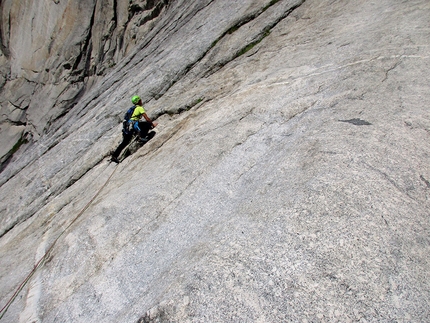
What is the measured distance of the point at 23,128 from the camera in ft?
87.7

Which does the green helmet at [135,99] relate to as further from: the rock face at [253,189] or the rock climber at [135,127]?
the rock face at [253,189]

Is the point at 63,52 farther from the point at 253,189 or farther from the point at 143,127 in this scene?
the point at 253,189

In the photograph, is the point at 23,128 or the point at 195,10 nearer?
the point at 195,10

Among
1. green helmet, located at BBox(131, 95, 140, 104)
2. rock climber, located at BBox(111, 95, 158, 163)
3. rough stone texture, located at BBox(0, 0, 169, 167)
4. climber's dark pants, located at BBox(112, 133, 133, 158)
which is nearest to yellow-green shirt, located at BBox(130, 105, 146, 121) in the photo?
rock climber, located at BBox(111, 95, 158, 163)

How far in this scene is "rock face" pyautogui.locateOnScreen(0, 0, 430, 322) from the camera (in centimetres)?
369

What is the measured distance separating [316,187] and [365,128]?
1736 millimetres

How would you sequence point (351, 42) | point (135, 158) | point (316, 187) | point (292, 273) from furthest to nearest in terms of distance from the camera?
point (135, 158) → point (351, 42) → point (316, 187) → point (292, 273)

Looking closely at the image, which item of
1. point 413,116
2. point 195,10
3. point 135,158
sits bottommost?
point 413,116

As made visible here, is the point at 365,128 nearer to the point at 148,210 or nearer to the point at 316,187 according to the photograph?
the point at 316,187

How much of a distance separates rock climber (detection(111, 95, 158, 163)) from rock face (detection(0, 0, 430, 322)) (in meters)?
0.51

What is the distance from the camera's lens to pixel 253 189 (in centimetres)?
553

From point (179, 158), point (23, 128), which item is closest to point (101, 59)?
point (23, 128)

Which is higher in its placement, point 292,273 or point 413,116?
point 292,273

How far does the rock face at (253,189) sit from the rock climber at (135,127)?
506 mm
